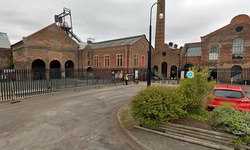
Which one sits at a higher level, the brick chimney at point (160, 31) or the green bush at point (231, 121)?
the brick chimney at point (160, 31)

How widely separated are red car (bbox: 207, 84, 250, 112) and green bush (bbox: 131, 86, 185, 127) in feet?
6.58

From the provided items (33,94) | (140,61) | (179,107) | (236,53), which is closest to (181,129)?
(179,107)

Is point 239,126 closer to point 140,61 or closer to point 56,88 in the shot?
point 56,88

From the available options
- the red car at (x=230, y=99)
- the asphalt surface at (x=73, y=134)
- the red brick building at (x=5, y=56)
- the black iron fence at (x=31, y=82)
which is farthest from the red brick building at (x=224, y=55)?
the red brick building at (x=5, y=56)

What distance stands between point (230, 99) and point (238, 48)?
77.9ft

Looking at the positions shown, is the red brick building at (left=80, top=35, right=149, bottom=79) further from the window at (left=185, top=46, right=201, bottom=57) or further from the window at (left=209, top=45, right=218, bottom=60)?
the window at (left=209, top=45, right=218, bottom=60)

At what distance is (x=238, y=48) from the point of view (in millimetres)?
22812

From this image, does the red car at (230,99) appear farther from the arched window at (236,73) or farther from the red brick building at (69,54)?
the arched window at (236,73)

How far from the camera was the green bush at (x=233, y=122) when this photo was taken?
3.60m

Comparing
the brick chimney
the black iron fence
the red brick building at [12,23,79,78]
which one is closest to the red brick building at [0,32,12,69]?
the red brick building at [12,23,79,78]

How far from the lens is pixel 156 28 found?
35.2 meters

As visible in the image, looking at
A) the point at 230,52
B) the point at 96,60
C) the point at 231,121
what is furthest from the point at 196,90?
the point at 96,60

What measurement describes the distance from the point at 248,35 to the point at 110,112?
89.9ft

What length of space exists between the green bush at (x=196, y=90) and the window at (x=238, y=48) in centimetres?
2402
